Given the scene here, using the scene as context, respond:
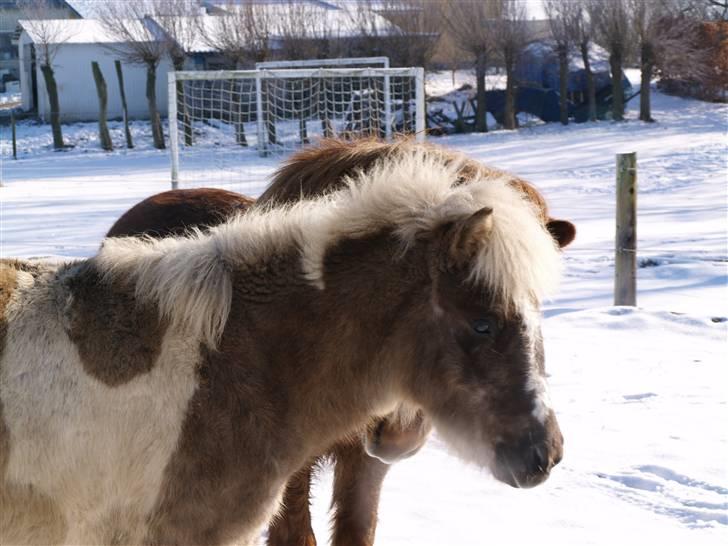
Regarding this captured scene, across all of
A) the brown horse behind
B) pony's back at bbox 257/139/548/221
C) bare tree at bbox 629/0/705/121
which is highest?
bare tree at bbox 629/0/705/121

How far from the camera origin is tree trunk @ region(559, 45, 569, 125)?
107ft

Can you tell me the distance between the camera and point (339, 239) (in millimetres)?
2727

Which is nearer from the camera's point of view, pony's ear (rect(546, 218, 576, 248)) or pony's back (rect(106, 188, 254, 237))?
pony's ear (rect(546, 218, 576, 248))

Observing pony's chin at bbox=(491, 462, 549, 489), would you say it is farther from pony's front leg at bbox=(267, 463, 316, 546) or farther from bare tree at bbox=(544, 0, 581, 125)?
bare tree at bbox=(544, 0, 581, 125)

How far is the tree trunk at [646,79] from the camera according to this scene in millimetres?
31297

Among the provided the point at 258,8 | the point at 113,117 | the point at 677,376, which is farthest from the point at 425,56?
the point at 677,376

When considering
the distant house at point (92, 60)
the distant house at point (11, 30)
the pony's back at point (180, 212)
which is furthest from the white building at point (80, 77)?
the pony's back at point (180, 212)

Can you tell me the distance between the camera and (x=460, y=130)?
1240 inches

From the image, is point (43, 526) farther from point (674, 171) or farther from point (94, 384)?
point (674, 171)

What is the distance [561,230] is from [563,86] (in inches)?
1199

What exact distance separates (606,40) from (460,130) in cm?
646

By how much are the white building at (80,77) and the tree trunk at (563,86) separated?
15394 millimetres

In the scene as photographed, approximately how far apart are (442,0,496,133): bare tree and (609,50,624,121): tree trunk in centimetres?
426

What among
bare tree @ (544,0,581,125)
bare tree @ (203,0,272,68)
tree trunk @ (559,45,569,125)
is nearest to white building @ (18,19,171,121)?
bare tree @ (203,0,272,68)
